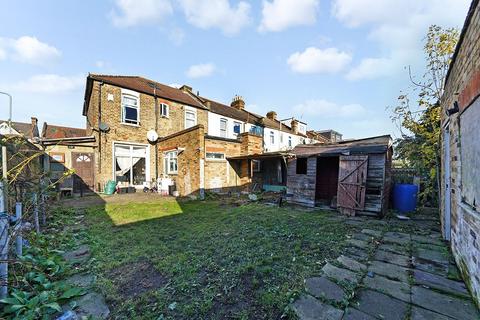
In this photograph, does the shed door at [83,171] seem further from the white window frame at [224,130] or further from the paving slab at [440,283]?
the paving slab at [440,283]

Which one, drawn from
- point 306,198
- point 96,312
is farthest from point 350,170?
point 96,312

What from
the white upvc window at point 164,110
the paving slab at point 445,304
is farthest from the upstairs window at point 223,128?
the paving slab at point 445,304

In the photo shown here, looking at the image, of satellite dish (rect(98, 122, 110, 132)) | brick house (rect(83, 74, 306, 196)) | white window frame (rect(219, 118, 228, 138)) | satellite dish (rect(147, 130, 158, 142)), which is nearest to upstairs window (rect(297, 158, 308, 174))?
brick house (rect(83, 74, 306, 196))

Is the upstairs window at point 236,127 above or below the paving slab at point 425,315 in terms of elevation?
above

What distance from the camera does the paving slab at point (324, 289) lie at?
2.45 m

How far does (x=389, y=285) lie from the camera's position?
2709mm

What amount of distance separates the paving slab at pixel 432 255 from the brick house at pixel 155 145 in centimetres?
822

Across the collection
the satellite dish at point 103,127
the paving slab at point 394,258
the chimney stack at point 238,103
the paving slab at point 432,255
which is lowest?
the paving slab at point 394,258

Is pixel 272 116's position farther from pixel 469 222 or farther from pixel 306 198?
pixel 469 222

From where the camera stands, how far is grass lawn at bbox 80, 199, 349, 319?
2361mm

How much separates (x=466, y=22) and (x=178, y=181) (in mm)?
11459

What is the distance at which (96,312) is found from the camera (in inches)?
89.7

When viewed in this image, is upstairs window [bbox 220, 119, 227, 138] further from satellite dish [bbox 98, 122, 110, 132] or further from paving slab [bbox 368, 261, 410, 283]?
paving slab [bbox 368, 261, 410, 283]

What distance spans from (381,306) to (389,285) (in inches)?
23.5
